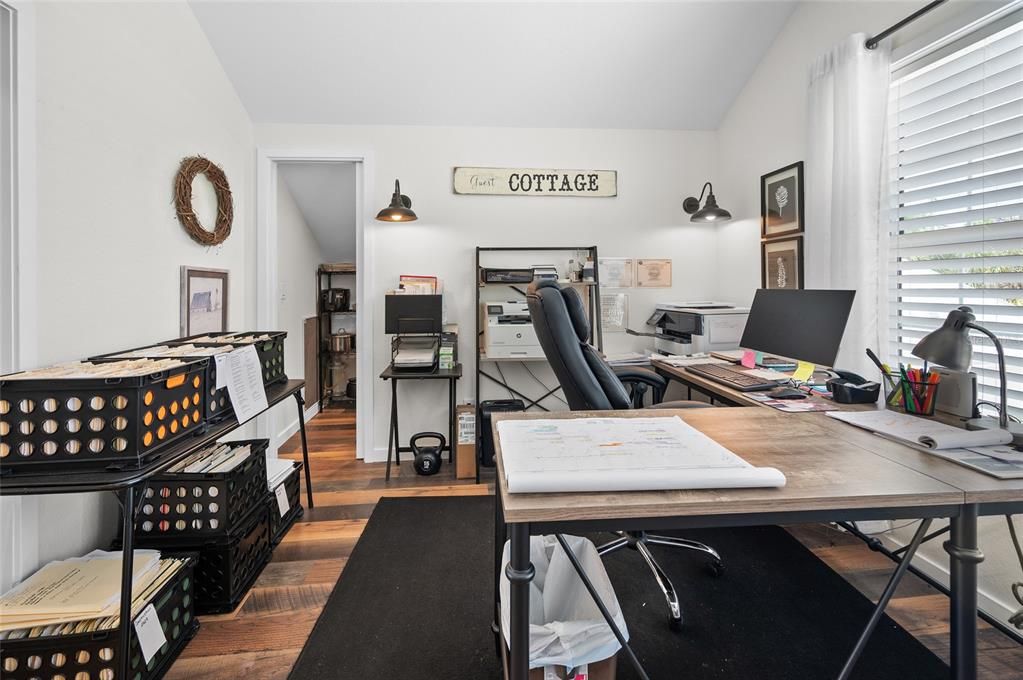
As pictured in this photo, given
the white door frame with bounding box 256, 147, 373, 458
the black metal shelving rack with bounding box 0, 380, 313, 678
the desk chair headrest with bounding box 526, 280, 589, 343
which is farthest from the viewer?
the white door frame with bounding box 256, 147, 373, 458

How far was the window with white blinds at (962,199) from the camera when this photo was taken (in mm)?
1548

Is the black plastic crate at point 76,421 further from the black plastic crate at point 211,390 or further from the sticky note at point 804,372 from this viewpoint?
the sticky note at point 804,372

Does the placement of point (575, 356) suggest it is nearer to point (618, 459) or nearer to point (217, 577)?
point (618, 459)

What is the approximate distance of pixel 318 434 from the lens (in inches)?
150

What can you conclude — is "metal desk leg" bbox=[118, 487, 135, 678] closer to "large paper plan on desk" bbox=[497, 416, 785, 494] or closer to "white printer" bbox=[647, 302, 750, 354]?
"large paper plan on desk" bbox=[497, 416, 785, 494]

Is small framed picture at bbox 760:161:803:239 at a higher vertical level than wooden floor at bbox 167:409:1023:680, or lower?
higher

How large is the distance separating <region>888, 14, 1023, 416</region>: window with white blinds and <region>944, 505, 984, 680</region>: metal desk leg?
3.82 ft

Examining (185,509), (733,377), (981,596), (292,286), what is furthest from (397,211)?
(981,596)

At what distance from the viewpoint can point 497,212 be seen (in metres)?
3.25

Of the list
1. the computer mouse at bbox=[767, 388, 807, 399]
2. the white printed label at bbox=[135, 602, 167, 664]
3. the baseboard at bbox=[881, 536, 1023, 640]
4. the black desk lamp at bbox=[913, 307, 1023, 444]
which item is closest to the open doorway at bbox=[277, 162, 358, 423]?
the white printed label at bbox=[135, 602, 167, 664]

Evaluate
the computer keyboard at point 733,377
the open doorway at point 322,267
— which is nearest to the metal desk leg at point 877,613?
the computer keyboard at point 733,377

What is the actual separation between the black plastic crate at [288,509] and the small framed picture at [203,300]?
90cm

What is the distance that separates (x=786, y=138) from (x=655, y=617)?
2.59 meters

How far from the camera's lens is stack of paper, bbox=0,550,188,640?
3.98 feet
